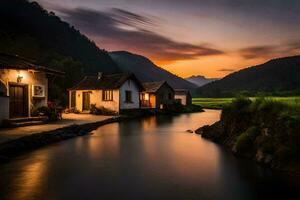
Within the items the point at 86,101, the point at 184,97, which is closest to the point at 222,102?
the point at 184,97

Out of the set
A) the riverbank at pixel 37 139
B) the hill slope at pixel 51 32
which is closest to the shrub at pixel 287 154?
the riverbank at pixel 37 139

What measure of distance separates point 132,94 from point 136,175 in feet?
83.2

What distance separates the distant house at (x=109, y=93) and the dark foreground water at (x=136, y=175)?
18466mm

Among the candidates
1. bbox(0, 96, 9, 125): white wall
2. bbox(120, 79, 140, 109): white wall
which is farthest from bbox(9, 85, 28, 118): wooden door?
bbox(120, 79, 140, 109): white wall

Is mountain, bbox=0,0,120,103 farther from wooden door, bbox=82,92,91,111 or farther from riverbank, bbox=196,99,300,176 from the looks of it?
riverbank, bbox=196,99,300,176

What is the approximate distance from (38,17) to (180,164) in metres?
116

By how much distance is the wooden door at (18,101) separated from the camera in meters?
17.0

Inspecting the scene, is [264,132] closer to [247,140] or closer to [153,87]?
[247,140]

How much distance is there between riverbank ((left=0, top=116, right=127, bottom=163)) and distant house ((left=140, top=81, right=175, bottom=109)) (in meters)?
24.6

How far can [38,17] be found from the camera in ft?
359

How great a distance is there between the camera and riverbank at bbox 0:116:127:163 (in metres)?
10.7

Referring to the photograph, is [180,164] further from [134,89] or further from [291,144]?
[134,89]

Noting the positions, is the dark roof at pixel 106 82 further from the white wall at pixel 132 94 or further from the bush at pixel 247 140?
the bush at pixel 247 140

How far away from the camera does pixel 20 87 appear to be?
58.3 ft
